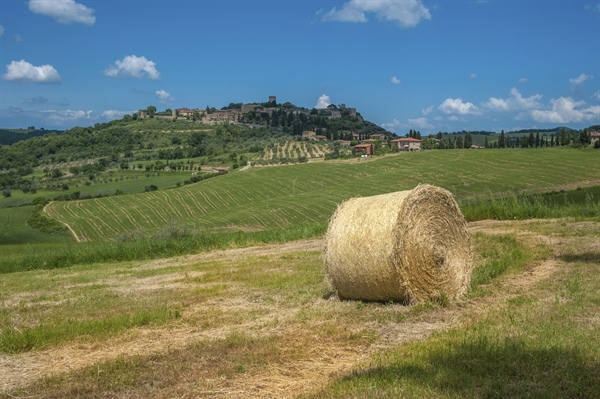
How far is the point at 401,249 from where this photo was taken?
10234 millimetres

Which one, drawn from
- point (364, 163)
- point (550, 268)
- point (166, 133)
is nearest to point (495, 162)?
point (364, 163)

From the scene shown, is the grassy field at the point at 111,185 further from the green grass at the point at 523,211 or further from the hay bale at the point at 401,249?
the hay bale at the point at 401,249

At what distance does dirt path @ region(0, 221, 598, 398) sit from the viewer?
645 centimetres

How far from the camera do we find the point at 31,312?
11.9m

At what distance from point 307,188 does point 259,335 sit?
81.9 m

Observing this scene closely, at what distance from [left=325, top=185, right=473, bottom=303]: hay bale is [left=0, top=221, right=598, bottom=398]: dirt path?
0.65 metres

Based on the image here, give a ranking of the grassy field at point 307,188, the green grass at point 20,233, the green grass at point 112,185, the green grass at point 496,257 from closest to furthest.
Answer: the green grass at point 496,257 < the green grass at point 20,233 < the grassy field at point 307,188 < the green grass at point 112,185

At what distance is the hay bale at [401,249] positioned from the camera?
10289 mm

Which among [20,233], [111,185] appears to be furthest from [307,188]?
[111,185]

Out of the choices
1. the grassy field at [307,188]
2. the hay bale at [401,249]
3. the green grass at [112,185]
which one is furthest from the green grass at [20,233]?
the hay bale at [401,249]

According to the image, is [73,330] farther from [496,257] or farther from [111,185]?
[111,185]

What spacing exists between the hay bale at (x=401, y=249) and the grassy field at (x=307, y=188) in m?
53.2

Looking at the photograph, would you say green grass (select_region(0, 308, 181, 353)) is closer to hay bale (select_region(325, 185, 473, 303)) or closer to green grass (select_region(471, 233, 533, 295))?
hay bale (select_region(325, 185, 473, 303))

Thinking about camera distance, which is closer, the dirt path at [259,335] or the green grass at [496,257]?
the dirt path at [259,335]
